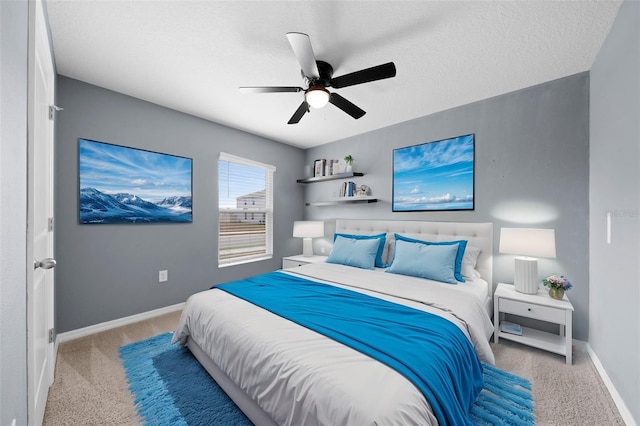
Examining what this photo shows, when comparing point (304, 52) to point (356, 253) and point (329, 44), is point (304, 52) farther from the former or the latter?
point (356, 253)

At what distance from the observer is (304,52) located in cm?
165

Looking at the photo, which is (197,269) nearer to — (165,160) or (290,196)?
(165,160)

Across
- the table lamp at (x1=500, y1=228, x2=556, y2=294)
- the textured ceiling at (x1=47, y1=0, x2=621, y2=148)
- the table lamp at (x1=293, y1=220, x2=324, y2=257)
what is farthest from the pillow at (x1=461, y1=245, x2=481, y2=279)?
the table lamp at (x1=293, y1=220, x2=324, y2=257)

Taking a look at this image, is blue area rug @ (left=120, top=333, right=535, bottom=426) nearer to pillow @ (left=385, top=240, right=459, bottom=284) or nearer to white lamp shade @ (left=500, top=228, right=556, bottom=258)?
pillow @ (left=385, top=240, right=459, bottom=284)

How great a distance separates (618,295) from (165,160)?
4.29m

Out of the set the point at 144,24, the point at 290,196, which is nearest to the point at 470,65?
the point at 144,24

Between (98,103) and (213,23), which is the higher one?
(213,23)

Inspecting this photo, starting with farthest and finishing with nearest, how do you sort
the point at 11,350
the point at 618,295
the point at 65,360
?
the point at 65,360 < the point at 618,295 < the point at 11,350

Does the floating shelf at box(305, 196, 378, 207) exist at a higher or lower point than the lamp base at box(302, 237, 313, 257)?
higher

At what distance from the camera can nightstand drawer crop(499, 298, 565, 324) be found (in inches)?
82.4

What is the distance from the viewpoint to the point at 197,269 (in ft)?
11.1

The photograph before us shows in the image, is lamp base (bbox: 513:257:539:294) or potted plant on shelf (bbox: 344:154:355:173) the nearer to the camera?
lamp base (bbox: 513:257:539:294)

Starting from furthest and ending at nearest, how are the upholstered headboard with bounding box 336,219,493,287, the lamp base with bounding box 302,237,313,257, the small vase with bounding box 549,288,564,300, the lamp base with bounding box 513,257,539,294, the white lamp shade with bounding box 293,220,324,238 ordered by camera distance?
the lamp base with bounding box 302,237,313,257, the white lamp shade with bounding box 293,220,324,238, the upholstered headboard with bounding box 336,219,493,287, the lamp base with bounding box 513,257,539,294, the small vase with bounding box 549,288,564,300

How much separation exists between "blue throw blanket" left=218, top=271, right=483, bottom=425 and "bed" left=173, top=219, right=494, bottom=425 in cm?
3
